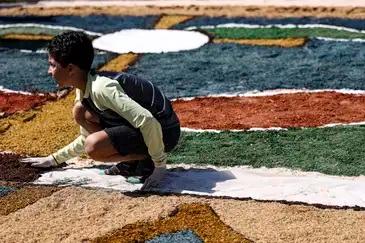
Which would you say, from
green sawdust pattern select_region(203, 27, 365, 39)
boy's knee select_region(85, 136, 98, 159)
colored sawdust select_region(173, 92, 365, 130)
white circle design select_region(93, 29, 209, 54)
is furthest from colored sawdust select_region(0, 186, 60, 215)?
green sawdust pattern select_region(203, 27, 365, 39)

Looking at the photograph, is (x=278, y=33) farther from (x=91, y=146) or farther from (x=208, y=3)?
(x=91, y=146)

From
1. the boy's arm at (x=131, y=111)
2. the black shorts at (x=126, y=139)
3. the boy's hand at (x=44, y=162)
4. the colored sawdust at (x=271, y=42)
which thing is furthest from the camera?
the colored sawdust at (x=271, y=42)

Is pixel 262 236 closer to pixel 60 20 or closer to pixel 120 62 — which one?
pixel 120 62

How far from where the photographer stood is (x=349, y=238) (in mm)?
3881

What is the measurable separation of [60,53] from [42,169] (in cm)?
100

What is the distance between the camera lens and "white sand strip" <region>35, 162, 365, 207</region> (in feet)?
14.8

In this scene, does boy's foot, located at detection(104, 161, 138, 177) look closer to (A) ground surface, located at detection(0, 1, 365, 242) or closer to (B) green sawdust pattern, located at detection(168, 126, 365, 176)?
(A) ground surface, located at detection(0, 1, 365, 242)

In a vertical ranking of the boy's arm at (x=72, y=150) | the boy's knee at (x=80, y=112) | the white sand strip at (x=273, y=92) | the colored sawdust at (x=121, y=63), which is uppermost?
the boy's knee at (x=80, y=112)

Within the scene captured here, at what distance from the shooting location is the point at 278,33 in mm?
9430

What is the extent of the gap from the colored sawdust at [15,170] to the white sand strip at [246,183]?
77mm

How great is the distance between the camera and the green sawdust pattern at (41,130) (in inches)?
219

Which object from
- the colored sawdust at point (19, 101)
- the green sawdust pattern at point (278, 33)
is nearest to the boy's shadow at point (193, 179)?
the colored sawdust at point (19, 101)

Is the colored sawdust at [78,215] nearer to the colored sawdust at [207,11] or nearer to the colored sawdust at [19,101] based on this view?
the colored sawdust at [19,101]

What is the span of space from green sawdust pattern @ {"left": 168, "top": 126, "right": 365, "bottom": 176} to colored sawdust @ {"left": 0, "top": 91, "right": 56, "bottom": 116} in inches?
63.5
